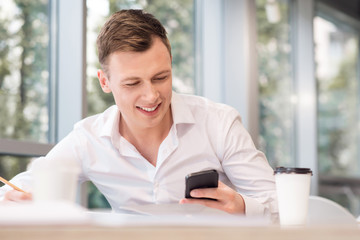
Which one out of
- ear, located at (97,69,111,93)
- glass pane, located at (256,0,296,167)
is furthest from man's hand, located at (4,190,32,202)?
glass pane, located at (256,0,296,167)

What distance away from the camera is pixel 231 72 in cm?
415

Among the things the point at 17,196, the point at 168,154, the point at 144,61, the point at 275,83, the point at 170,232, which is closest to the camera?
the point at 170,232

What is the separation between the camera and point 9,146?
2.49m

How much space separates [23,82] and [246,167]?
1454 mm

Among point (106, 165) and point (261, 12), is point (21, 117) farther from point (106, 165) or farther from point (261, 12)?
point (261, 12)

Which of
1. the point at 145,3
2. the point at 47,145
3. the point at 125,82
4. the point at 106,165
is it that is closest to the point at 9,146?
the point at 47,145

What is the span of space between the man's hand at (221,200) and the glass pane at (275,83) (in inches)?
120

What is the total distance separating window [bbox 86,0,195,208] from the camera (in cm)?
315

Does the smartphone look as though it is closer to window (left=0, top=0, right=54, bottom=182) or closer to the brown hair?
the brown hair

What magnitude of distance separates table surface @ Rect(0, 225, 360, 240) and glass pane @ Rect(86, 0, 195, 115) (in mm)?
2592

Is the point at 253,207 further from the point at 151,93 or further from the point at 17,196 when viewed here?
the point at 17,196

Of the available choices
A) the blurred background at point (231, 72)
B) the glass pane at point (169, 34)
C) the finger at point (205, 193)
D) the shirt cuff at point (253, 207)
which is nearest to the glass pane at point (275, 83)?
the blurred background at point (231, 72)

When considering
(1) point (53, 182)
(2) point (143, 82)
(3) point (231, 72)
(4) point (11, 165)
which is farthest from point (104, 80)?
(3) point (231, 72)

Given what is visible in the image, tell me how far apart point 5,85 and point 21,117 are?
0.61 feet
